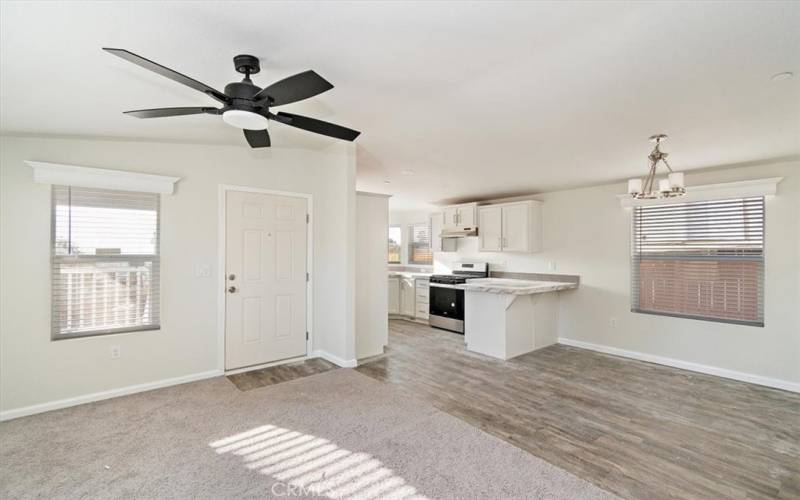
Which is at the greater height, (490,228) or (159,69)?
(159,69)

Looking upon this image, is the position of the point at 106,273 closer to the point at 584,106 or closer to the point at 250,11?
the point at 250,11

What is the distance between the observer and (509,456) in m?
2.35

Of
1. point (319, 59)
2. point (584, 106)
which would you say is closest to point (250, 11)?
point (319, 59)

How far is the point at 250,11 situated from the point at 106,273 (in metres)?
2.88

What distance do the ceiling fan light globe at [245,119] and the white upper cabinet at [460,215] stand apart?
4707 mm

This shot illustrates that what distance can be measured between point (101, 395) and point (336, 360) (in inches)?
85.9

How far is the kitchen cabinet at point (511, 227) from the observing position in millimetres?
5617

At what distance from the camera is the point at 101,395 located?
10.5ft

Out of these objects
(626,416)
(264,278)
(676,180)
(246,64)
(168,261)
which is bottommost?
(626,416)

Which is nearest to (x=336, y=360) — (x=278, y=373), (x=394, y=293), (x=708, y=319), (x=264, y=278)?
(x=278, y=373)

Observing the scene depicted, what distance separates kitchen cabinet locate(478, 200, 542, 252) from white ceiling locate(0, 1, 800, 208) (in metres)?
2.17

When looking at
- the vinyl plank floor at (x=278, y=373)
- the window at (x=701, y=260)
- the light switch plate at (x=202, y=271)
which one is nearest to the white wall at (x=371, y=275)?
the vinyl plank floor at (x=278, y=373)

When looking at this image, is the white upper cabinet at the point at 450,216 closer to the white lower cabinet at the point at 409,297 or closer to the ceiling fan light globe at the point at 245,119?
the white lower cabinet at the point at 409,297

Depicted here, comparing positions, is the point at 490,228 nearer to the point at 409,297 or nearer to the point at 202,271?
the point at 409,297
